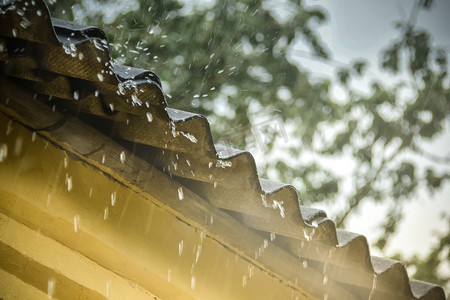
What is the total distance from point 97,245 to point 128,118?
22.7 inches

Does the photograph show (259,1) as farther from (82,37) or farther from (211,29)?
(82,37)

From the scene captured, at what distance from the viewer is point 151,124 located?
→ 1.50m

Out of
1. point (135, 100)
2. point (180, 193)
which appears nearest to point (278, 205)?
point (180, 193)

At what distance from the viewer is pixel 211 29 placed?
22.9 ft

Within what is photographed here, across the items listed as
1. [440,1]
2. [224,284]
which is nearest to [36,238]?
[224,284]

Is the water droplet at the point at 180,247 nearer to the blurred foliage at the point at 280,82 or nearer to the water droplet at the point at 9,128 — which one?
the water droplet at the point at 9,128

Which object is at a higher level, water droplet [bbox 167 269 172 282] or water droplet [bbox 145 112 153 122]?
water droplet [bbox 145 112 153 122]

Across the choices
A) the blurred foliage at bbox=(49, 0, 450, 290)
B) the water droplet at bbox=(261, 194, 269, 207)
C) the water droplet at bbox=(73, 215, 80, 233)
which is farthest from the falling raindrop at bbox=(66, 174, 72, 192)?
the blurred foliage at bbox=(49, 0, 450, 290)

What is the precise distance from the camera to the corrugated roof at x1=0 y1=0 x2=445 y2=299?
125cm

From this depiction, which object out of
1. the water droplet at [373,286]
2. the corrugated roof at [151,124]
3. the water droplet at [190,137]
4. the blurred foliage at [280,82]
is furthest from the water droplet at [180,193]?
the blurred foliage at [280,82]

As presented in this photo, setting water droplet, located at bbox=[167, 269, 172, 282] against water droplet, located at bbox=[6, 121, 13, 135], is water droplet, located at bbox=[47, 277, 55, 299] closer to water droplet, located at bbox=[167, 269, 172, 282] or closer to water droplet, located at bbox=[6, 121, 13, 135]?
water droplet, located at bbox=[167, 269, 172, 282]

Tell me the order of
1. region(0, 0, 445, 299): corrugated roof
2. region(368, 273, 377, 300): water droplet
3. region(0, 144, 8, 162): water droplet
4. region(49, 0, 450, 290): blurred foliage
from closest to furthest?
region(0, 0, 445, 299): corrugated roof, region(0, 144, 8, 162): water droplet, region(368, 273, 377, 300): water droplet, region(49, 0, 450, 290): blurred foliage

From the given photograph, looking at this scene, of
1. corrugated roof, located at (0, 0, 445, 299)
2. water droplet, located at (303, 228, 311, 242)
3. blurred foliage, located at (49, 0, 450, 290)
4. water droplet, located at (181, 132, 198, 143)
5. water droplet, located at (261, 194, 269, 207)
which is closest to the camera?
corrugated roof, located at (0, 0, 445, 299)

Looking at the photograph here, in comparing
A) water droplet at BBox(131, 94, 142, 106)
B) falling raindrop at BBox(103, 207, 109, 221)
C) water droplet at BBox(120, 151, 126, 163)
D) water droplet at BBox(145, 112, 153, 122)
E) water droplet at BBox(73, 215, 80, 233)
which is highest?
water droplet at BBox(131, 94, 142, 106)
